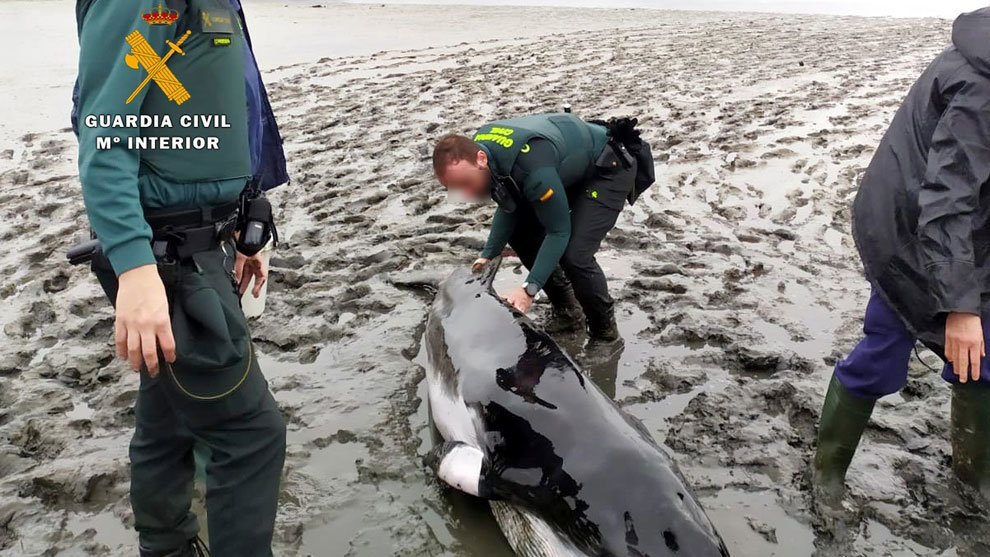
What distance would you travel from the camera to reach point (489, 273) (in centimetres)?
484

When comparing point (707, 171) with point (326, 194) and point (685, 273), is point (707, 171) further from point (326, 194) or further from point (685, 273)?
point (326, 194)

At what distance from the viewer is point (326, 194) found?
25.8 ft

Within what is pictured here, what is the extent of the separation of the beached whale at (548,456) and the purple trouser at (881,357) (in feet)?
3.20

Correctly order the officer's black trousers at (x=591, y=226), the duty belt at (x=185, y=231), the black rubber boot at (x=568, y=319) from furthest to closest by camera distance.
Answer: the black rubber boot at (x=568, y=319) → the officer's black trousers at (x=591, y=226) → the duty belt at (x=185, y=231)

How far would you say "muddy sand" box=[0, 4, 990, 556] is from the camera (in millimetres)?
3590

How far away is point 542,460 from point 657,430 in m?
1.28

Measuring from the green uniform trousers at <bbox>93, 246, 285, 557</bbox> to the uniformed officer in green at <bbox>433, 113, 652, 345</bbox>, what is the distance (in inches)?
80.5

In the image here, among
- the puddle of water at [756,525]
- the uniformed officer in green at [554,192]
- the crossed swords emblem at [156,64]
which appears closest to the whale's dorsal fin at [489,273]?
the uniformed officer in green at [554,192]

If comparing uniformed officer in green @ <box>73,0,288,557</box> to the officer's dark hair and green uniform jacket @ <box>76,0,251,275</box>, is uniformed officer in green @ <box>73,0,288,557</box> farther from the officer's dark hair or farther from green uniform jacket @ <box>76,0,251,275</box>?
the officer's dark hair

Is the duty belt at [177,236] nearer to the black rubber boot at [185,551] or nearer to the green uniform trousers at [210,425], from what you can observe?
the green uniform trousers at [210,425]

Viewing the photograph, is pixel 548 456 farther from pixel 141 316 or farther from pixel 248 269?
pixel 141 316

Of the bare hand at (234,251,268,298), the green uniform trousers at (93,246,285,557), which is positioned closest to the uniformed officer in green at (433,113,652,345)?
the bare hand at (234,251,268,298)

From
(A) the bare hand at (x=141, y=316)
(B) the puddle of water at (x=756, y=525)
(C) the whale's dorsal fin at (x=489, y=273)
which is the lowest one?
(B) the puddle of water at (x=756, y=525)

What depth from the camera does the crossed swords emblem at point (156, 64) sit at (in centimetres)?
218
